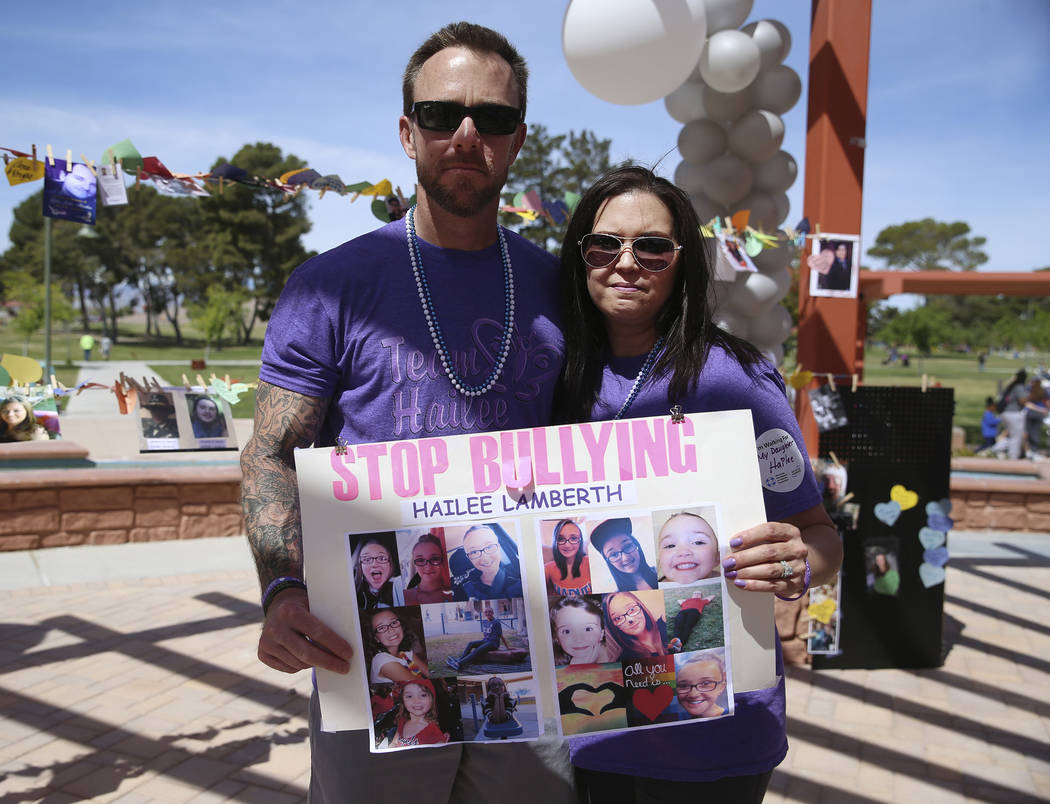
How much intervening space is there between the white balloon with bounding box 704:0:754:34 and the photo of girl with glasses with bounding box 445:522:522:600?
447 cm

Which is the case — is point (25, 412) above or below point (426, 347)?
below

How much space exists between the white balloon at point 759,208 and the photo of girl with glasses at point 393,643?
4169 mm

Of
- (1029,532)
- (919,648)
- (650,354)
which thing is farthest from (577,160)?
(650,354)

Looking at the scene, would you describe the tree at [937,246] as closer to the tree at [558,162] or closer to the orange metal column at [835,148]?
the tree at [558,162]

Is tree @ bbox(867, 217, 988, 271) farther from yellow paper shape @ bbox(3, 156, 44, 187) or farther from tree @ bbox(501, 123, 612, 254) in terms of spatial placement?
yellow paper shape @ bbox(3, 156, 44, 187)

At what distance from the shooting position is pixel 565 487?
1399mm

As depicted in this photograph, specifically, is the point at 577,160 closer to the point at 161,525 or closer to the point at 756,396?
the point at 161,525

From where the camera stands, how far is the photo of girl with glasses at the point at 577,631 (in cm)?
139

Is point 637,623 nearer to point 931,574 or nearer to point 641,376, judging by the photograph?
point 641,376

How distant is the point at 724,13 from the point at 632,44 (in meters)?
1.16

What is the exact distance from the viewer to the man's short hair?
1663 mm

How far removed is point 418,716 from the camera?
55.4 inches

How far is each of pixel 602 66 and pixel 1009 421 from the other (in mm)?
13752

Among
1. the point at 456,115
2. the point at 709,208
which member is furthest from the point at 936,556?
the point at 456,115
